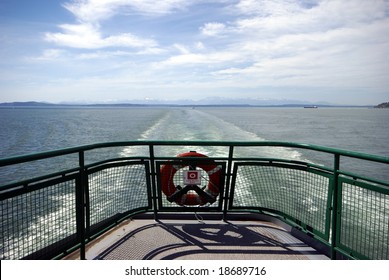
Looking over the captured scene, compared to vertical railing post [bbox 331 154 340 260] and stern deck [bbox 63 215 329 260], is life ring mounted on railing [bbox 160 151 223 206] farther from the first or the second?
vertical railing post [bbox 331 154 340 260]

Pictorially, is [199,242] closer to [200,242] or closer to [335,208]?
[200,242]

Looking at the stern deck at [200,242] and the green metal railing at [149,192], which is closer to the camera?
the green metal railing at [149,192]

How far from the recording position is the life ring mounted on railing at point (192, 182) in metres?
4.05

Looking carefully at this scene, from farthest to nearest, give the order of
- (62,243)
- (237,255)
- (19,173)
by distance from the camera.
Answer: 1. (19,173)
2. (237,255)
3. (62,243)

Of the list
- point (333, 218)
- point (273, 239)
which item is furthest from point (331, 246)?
point (273, 239)

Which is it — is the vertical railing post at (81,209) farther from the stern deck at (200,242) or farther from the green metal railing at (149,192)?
the stern deck at (200,242)

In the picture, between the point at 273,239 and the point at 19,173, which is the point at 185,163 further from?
the point at 19,173

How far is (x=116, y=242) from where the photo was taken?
3.54 m

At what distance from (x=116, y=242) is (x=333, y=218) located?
2326 millimetres

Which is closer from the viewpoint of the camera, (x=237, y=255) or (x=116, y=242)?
(x=237, y=255)

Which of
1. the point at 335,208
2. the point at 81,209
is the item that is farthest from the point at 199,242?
the point at 335,208

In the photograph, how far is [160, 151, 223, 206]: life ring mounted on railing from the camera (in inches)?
159

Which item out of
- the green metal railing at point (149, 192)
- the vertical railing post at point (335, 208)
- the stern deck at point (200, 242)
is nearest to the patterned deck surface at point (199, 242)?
the stern deck at point (200, 242)

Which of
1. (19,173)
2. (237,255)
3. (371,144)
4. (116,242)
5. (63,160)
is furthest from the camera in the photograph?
(371,144)
